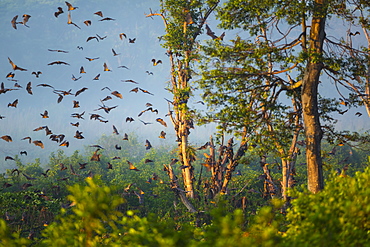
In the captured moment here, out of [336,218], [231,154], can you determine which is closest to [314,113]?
[231,154]

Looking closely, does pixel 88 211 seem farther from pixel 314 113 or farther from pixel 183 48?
pixel 183 48

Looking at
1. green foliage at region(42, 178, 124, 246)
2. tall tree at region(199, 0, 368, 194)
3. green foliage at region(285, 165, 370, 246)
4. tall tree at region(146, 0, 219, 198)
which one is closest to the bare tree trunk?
tall tree at region(199, 0, 368, 194)

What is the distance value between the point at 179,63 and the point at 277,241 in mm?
11166

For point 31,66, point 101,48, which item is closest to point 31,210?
point 31,66

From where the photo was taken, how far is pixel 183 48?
43.2ft

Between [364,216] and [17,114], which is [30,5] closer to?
[17,114]

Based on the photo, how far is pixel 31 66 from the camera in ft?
468

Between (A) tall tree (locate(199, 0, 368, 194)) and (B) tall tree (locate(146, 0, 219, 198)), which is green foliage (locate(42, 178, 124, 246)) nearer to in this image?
(A) tall tree (locate(199, 0, 368, 194))

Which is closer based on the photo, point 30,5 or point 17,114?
point 17,114

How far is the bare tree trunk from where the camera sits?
8.49m

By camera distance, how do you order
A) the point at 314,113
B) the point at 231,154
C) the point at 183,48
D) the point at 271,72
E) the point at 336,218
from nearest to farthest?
1. the point at 336,218
2. the point at 314,113
3. the point at 271,72
4. the point at 231,154
5. the point at 183,48

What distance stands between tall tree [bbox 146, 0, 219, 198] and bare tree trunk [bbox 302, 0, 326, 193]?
5174 millimetres

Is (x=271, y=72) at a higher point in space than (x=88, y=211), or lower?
higher

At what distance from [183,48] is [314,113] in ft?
21.1
